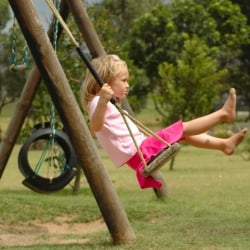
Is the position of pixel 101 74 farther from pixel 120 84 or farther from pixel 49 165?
pixel 49 165

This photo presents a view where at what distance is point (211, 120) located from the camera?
5836 millimetres

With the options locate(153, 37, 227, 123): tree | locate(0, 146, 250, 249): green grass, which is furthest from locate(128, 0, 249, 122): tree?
locate(0, 146, 250, 249): green grass

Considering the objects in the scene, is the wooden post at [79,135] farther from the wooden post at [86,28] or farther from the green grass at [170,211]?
the wooden post at [86,28]

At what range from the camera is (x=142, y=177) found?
19.5 feet

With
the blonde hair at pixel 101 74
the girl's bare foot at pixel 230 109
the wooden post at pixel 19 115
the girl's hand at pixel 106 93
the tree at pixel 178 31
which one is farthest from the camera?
the tree at pixel 178 31

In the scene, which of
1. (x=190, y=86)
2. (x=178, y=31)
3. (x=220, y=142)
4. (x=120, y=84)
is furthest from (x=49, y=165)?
(x=178, y=31)

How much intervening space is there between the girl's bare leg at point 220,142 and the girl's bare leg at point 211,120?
14cm

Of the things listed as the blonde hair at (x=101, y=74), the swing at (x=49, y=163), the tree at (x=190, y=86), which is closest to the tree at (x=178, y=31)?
the tree at (x=190, y=86)

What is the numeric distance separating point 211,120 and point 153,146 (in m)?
0.47

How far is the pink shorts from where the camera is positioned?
19.2ft

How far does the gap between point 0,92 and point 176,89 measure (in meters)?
22.8

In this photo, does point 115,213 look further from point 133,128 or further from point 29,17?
point 29,17

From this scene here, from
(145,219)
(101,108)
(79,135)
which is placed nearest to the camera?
(101,108)

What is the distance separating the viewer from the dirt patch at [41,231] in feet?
25.9
